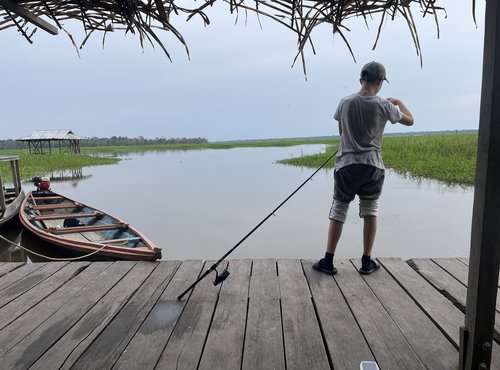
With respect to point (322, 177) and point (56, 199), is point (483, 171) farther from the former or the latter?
point (322, 177)

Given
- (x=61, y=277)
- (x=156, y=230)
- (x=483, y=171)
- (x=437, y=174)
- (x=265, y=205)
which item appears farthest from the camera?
(x=437, y=174)

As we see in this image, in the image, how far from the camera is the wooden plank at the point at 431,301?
62.9 inches

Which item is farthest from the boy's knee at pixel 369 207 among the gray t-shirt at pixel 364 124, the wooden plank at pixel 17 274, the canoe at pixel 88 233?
the canoe at pixel 88 233

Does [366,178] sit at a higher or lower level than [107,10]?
lower

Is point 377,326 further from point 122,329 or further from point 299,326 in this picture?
point 122,329

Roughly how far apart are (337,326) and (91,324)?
125 centimetres

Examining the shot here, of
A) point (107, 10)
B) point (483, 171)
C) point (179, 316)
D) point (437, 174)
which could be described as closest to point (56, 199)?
point (179, 316)

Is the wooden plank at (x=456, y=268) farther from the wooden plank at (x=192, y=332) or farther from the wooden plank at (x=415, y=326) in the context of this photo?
the wooden plank at (x=192, y=332)

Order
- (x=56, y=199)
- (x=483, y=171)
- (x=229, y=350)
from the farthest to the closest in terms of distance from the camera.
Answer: (x=56, y=199)
(x=229, y=350)
(x=483, y=171)

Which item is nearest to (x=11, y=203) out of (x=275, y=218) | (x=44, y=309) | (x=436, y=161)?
Answer: (x=275, y=218)

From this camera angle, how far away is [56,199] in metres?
7.68

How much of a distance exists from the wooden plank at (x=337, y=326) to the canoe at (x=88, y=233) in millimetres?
2385

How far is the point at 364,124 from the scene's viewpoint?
2.14 metres

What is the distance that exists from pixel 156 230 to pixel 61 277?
4.77m
